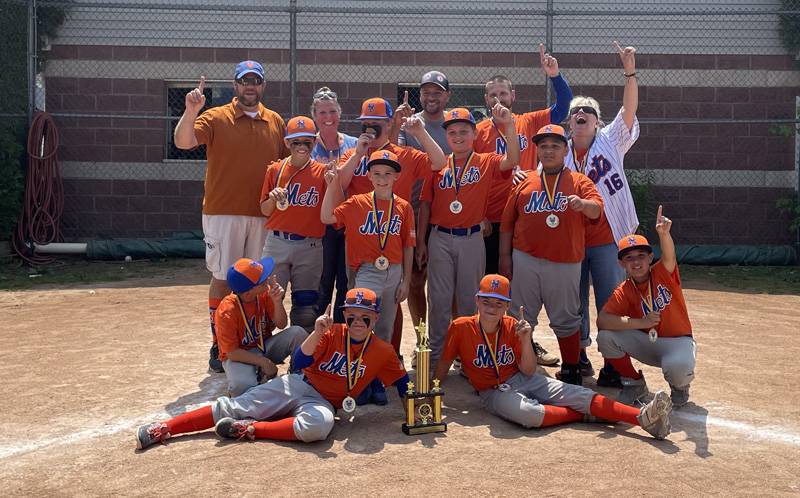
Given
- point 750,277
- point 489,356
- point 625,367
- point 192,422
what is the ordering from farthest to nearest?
point 750,277 → point 625,367 → point 489,356 → point 192,422

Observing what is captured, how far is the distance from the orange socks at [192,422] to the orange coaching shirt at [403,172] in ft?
6.38

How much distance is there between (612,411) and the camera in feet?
17.4

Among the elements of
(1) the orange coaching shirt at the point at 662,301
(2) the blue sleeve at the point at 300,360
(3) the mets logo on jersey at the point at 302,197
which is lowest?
(2) the blue sleeve at the point at 300,360

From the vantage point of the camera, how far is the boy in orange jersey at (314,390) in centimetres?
507

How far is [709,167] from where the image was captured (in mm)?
→ 13383

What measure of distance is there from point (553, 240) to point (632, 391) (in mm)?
1109

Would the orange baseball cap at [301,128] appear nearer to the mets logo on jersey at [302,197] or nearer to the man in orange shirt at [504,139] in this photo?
the mets logo on jersey at [302,197]

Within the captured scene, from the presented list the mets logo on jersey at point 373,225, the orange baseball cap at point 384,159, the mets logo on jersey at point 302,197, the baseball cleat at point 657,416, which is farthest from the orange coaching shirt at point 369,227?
the baseball cleat at point 657,416

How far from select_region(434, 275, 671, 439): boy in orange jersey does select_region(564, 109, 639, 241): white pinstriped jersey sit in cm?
115

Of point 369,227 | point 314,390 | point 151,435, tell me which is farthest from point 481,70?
point 151,435

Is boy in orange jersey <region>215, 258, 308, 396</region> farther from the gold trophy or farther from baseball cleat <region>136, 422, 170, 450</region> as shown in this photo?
the gold trophy

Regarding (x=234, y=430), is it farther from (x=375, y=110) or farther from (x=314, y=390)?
(x=375, y=110)

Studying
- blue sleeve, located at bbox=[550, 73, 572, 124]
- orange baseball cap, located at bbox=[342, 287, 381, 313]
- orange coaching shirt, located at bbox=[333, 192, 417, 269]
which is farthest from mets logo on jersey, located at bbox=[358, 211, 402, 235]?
blue sleeve, located at bbox=[550, 73, 572, 124]

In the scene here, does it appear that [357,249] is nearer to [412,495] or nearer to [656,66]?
[412,495]
